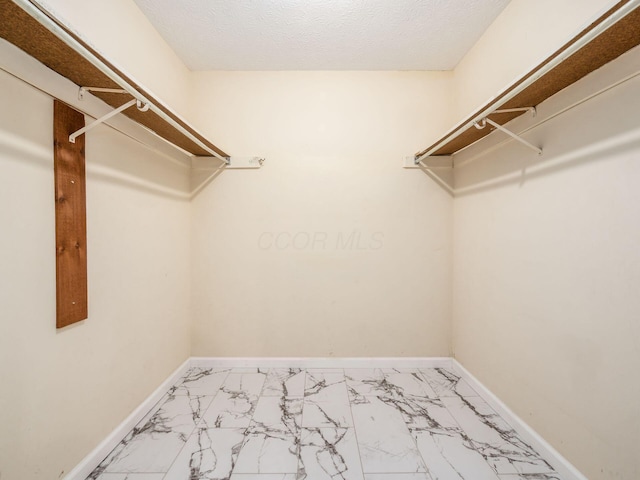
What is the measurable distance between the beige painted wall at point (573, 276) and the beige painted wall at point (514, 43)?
1.02ft

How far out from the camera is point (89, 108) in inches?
49.0

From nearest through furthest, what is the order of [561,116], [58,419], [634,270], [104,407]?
[634,270]
[58,419]
[561,116]
[104,407]

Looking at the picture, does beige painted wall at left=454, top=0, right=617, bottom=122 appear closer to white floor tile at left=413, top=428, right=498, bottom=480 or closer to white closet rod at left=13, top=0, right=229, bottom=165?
white closet rod at left=13, top=0, right=229, bottom=165

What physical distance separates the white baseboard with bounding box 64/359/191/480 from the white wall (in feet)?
1.54

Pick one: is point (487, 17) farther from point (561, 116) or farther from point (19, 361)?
point (19, 361)

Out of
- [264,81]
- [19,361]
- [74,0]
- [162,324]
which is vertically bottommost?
[162,324]

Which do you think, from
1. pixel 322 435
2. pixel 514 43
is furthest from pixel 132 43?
pixel 322 435

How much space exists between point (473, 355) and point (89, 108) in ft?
9.30

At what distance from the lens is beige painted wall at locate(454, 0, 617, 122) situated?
119 centimetres

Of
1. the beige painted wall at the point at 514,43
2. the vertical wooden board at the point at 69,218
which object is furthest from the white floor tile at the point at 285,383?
the beige painted wall at the point at 514,43

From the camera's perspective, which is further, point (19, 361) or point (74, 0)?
point (74, 0)

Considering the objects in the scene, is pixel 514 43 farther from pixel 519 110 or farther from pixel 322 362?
pixel 322 362

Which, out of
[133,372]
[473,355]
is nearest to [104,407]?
[133,372]

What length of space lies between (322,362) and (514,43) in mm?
2613
